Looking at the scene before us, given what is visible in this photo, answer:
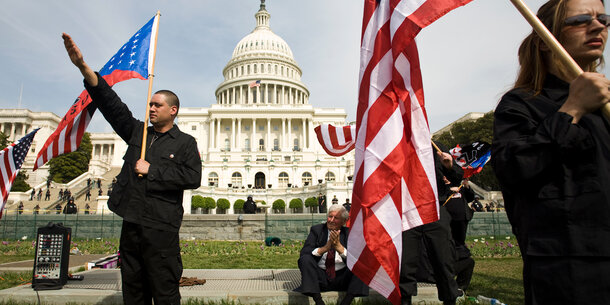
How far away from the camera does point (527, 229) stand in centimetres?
177

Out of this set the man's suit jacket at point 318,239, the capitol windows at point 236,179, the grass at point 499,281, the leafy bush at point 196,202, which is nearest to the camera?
the man's suit jacket at point 318,239

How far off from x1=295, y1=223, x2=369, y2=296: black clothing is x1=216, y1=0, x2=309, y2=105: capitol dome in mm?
76379

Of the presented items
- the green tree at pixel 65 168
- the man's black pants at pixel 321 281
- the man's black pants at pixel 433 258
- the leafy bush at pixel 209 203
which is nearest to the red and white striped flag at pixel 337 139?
the man's black pants at pixel 321 281

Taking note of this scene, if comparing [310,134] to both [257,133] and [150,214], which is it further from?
[150,214]

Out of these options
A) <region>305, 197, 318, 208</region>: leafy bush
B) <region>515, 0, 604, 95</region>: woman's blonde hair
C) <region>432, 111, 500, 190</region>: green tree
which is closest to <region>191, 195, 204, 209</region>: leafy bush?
<region>305, 197, 318, 208</region>: leafy bush

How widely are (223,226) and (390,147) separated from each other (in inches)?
548

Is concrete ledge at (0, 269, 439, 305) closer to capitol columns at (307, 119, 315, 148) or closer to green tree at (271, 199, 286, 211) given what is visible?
green tree at (271, 199, 286, 211)

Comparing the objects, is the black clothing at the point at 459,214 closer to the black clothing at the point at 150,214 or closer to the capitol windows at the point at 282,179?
the black clothing at the point at 150,214

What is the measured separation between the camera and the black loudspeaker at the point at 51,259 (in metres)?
5.24

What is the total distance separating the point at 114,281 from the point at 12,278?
8.01 ft

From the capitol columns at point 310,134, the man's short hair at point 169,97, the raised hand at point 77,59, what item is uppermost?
the capitol columns at point 310,134

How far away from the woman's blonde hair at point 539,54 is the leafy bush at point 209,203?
1385 inches

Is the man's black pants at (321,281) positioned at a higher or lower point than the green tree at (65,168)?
lower

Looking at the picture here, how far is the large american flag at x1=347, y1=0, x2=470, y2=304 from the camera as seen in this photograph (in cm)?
279
